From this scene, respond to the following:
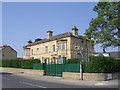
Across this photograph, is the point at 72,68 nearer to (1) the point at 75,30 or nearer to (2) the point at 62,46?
(2) the point at 62,46

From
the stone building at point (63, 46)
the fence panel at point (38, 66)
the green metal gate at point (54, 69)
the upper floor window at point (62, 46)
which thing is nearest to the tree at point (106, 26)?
the green metal gate at point (54, 69)

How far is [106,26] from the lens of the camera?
71.5ft

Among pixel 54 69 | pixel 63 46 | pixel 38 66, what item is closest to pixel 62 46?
pixel 63 46

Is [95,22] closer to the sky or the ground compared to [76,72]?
closer to the sky

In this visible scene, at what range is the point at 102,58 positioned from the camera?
2127 cm

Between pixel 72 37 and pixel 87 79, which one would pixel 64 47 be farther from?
pixel 87 79

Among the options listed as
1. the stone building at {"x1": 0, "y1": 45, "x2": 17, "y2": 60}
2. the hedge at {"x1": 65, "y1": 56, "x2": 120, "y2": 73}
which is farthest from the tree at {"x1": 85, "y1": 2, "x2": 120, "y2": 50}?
the stone building at {"x1": 0, "y1": 45, "x2": 17, "y2": 60}

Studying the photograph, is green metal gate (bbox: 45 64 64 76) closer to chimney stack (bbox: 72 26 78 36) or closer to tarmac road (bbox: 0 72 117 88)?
tarmac road (bbox: 0 72 117 88)

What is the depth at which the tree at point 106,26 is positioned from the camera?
21.0m

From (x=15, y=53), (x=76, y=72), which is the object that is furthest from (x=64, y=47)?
(x=15, y=53)

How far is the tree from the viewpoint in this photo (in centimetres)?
2102

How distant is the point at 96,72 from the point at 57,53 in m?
23.3

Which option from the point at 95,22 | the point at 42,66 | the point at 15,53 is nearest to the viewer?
the point at 95,22

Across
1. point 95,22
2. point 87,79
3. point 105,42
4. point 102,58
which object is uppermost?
point 95,22
